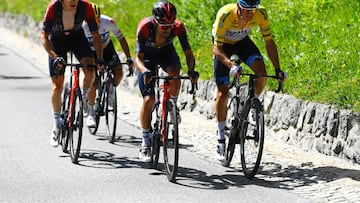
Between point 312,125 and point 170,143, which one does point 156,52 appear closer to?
point 170,143

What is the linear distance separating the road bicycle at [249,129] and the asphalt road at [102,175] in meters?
0.19

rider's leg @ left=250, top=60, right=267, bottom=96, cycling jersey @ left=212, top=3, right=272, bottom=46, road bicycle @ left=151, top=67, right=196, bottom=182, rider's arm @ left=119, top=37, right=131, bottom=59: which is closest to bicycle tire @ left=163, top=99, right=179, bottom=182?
road bicycle @ left=151, top=67, right=196, bottom=182

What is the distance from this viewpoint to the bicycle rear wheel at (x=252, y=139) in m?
9.27

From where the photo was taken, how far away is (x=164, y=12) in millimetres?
9305

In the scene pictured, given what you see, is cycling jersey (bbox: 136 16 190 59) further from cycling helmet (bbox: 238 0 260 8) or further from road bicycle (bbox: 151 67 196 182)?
cycling helmet (bbox: 238 0 260 8)

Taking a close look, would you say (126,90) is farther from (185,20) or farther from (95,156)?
(95,156)

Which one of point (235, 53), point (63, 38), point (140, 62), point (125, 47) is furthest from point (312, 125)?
point (63, 38)

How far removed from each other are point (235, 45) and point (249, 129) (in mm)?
946

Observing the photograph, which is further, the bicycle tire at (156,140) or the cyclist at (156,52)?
the bicycle tire at (156,140)

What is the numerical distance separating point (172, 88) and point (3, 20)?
28185mm

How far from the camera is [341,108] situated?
1076cm

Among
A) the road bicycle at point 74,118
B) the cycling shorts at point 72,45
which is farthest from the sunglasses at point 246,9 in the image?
the cycling shorts at point 72,45

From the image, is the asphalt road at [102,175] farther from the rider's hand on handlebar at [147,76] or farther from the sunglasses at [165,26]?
the sunglasses at [165,26]

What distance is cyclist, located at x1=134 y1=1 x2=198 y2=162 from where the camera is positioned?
30.7 feet
